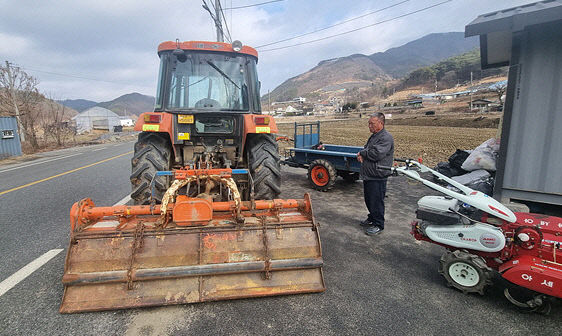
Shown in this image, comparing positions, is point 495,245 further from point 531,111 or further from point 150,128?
point 150,128

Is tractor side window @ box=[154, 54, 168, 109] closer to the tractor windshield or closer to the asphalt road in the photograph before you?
the tractor windshield

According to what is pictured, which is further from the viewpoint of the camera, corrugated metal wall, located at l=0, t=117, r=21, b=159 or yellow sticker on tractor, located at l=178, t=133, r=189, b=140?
corrugated metal wall, located at l=0, t=117, r=21, b=159

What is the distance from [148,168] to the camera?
3281 millimetres

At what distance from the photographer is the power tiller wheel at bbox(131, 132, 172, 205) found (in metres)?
3.23

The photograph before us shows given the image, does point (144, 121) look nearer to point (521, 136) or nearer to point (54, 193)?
point (54, 193)

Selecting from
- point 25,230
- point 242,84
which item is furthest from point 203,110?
point 25,230

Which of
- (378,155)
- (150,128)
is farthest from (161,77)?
(378,155)

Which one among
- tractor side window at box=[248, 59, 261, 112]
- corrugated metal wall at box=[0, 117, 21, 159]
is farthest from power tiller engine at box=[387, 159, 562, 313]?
corrugated metal wall at box=[0, 117, 21, 159]

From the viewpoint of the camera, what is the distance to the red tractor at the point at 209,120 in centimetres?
347

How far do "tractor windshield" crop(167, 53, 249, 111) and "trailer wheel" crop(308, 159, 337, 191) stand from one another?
2.62 metres

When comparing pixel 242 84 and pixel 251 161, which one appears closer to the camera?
pixel 251 161

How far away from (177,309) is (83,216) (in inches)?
47.3

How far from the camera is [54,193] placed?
18.4ft

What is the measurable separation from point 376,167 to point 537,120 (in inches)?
98.1
